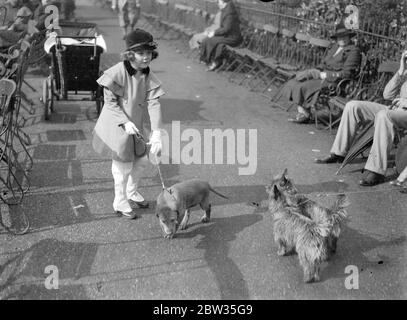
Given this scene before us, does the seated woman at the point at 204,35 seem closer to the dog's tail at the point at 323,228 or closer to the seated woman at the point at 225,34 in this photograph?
the seated woman at the point at 225,34

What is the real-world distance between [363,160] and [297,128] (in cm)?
165

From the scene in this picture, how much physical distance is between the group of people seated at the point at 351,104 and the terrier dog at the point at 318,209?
1891 millimetres

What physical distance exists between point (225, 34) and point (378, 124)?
23.1ft

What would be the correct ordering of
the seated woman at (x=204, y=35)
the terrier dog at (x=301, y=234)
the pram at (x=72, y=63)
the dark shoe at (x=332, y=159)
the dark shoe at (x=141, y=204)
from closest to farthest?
the terrier dog at (x=301, y=234) → the dark shoe at (x=141, y=204) → the dark shoe at (x=332, y=159) → the pram at (x=72, y=63) → the seated woman at (x=204, y=35)

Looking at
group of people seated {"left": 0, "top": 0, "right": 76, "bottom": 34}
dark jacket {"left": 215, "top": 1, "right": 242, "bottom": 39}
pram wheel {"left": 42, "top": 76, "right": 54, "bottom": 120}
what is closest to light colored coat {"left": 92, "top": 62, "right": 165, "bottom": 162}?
pram wheel {"left": 42, "top": 76, "right": 54, "bottom": 120}

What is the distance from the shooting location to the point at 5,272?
4.27m

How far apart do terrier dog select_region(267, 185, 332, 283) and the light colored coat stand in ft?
4.63

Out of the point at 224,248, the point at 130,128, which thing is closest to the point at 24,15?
the point at 130,128

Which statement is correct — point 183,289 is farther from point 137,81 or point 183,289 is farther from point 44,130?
point 44,130

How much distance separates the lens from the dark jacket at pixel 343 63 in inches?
324

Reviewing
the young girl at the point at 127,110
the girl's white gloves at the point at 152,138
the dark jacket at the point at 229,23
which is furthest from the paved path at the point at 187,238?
the dark jacket at the point at 229,23

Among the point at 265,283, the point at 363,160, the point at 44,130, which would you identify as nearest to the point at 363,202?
Answer: the point at 363,160

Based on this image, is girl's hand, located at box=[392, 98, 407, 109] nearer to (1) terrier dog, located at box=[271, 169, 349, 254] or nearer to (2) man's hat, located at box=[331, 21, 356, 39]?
(2) man's hat, located at box=[331, 21, 356, 39]

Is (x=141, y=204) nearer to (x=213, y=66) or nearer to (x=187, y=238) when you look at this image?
(x=187, y=238)
